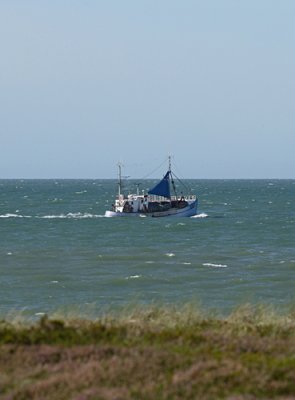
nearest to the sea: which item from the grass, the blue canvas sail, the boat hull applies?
the grass

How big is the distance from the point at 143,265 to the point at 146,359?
34.4 metres

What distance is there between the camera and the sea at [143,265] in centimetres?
3222

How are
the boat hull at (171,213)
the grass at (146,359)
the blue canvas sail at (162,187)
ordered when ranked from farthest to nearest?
the boat hull at (171,213)
the blue canvas sail at (162,187)
the grass at (146,359)

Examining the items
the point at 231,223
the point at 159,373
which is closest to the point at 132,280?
the point at 159,373

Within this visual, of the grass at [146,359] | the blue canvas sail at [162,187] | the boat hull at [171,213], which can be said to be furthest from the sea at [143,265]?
the blue canvas sail at [162,187]

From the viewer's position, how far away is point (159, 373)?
11203mm

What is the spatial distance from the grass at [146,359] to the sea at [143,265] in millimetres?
2690

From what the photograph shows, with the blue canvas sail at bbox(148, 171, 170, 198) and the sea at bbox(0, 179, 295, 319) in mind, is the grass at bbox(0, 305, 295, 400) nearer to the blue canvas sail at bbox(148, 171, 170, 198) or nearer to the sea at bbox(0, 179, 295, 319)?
the sea at bbox(0, 179, 295, 319)

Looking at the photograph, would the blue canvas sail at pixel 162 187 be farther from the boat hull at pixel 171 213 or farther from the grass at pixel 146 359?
the grass at pixel 146 359

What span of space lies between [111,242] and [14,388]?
53453mm

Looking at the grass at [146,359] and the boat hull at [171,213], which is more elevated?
the grass at [146,359]

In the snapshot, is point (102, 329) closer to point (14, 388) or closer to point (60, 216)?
point (14, 388)

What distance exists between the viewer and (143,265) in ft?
152

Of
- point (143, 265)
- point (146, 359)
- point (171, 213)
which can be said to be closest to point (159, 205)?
point (171, 213)
